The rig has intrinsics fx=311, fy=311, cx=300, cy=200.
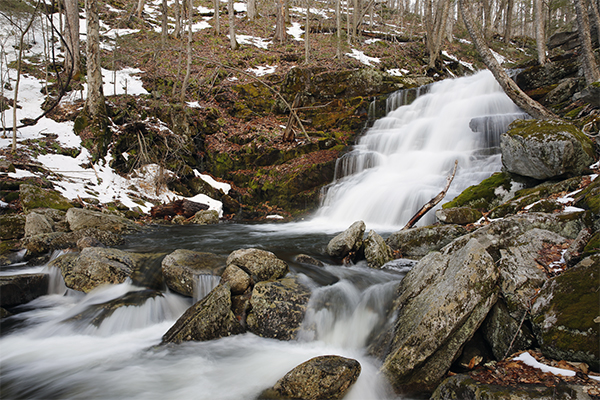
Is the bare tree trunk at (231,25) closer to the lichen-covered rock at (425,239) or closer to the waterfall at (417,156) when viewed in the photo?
the waterfall at (417,156)

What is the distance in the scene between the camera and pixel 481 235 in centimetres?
450

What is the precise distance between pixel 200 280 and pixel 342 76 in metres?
14.7

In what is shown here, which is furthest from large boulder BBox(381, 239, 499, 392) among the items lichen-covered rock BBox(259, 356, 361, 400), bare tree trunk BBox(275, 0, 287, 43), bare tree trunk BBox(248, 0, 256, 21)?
bare tree trunk BBox(248, 0, 256, 21)

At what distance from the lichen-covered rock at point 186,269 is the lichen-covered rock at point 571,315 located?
4.48m

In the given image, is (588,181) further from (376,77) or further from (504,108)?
(376,77)

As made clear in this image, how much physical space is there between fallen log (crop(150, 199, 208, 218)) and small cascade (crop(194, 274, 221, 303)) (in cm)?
627

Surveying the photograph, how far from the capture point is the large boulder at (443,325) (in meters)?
3.29

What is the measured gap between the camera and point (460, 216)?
255 inches

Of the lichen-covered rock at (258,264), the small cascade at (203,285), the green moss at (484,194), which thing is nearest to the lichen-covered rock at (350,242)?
the lichen-covered rock at (258,264)

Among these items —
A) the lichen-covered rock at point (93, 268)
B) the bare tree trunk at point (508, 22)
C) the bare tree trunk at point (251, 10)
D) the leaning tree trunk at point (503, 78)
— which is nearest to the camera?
the lichen-covered rock at point (93, 268)

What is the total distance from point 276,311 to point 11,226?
6.78 meters

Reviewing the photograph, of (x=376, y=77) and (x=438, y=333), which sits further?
(x=376, y=77)

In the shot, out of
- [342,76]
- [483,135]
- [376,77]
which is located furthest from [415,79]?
[483,135]

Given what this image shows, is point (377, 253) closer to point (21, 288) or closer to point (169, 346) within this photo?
point (169, 346)
